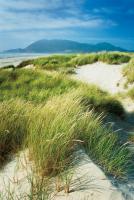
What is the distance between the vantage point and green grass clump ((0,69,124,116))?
10180mm

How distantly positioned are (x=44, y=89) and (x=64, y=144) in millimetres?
6919

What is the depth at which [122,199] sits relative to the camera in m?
3.77

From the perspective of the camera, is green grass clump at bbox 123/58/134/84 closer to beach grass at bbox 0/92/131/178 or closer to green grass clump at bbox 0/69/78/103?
green grass clump at bbox 0/69/78/103

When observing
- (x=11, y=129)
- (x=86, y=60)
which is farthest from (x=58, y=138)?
(x=86, y=60)

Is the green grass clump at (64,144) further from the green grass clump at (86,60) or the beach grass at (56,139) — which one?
the green grass clump at (86,60)

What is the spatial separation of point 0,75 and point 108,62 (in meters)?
7.19

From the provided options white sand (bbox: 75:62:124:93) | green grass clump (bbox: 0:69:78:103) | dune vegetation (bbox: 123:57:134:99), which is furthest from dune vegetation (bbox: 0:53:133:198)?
white sand (bbox: 75:62:124:93)

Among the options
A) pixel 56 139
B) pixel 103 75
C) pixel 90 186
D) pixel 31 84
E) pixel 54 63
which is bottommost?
pixel 103 75

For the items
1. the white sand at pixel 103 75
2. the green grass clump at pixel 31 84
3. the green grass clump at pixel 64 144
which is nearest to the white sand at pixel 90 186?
the green grass clump at pixel 64 144

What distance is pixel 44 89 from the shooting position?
11.4 m

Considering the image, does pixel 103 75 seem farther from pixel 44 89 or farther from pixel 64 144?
pixel 64 144

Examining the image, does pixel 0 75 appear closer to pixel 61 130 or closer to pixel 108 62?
pixel 108 62

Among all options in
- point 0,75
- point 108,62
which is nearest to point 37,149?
point 0,75

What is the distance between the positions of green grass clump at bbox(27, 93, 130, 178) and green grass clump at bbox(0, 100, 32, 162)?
0.62 feet
